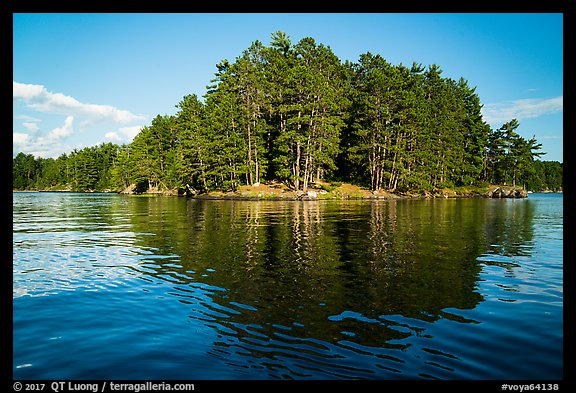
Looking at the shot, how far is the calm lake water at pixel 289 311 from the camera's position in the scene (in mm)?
6402

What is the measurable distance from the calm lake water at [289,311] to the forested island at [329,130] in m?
51.0

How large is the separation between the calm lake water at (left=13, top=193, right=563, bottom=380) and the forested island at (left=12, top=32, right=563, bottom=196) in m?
51.0

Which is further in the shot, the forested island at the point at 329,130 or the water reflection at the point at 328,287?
the forested island at the point at 329,130

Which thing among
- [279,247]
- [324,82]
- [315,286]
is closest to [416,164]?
[324,82]

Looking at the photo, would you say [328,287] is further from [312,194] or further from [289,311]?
[312,194]

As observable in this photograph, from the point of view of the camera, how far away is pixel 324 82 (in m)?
68.6

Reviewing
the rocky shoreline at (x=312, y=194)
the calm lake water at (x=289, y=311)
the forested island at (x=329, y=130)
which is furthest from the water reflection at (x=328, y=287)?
the forested island at (x=329, y=130)

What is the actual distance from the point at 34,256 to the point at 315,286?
12.6 metres

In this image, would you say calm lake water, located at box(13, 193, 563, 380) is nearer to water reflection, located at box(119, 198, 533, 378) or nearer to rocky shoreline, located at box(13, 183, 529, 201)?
water reflection, located at box(119, 198, 533, 378)

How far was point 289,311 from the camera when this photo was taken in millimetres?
9070

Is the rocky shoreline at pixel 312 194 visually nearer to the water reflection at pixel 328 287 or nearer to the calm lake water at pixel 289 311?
the water reflection at pixel 328 287

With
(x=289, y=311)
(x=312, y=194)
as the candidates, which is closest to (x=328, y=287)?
(x=289, y=311)

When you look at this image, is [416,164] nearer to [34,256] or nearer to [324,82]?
[324,82]

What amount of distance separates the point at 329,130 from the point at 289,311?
58.8 meters
